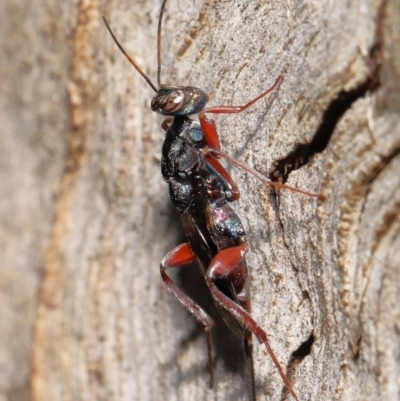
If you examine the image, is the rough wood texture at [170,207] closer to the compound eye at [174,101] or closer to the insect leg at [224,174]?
the insect leg at [224,174]

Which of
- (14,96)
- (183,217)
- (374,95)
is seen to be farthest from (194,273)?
(14,96)

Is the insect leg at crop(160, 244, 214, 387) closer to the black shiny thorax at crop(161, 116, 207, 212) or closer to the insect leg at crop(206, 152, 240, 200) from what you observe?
the black shiny thorax at crop(161, 116, 207, 212)

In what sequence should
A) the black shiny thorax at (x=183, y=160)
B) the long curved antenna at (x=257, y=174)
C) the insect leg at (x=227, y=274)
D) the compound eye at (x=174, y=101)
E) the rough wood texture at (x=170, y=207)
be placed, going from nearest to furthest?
the rough wood texture at (x=170, y=207)
the long curved antenna at (x=257, y=174)
the insect leg at (x=227, y=274)
the compound eye at (x=174, y=101)
the black shiny thorax at (x=183, y=160)

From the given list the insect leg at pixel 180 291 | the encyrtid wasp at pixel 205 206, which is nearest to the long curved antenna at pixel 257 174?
the encyrtid wasp at pixel 205 206

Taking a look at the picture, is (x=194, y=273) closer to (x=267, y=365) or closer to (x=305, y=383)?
(x=267, y=365)

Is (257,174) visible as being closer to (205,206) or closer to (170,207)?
(205,206)
